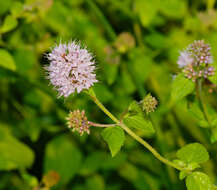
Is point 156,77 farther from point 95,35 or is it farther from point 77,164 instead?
point 77,164

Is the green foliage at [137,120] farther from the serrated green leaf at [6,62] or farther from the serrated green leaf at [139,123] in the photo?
the serrated green leaf at [6,62]

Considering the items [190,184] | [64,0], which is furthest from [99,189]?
[64,0]

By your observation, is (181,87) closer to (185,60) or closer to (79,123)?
(185,60)

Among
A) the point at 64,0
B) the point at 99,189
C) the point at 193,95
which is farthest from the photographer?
the point at 64,0

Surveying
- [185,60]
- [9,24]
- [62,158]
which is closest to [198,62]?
[185,60]

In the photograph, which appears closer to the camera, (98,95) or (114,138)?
(114,138)

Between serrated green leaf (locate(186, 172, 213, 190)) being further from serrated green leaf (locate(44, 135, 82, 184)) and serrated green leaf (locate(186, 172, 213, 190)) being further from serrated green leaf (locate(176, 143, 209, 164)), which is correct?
serrated green leaf (locate(44, 135, 82, 184))
